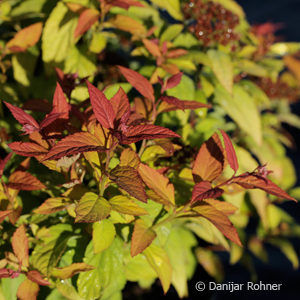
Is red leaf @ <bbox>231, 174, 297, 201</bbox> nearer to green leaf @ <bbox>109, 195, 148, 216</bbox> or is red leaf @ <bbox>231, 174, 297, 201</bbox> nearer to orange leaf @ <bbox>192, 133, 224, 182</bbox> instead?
orange leaf @ <bbox>192, 133, 224, 182</bbox>

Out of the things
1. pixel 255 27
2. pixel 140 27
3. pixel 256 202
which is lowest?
pixel 256 202

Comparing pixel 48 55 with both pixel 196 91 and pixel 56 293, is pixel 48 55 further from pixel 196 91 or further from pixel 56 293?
pixel 56 293

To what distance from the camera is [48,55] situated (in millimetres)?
855

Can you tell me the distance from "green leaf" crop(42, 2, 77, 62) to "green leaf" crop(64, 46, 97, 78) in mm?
19

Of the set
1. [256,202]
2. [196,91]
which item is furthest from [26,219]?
[256,202]

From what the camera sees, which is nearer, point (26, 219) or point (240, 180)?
point (240, 180)

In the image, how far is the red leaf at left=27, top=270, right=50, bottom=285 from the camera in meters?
0.59

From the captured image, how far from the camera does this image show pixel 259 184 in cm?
54

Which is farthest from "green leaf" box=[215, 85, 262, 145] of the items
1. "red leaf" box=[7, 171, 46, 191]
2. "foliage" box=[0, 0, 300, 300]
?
"red leaf" box=[7, 171, 46, 191]

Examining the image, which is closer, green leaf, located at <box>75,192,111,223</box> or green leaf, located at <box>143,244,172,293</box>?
green leaf, located at <box>75,192,111,223</box>

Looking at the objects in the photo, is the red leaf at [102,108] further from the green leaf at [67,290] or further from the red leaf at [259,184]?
the green leaf at [67,290]

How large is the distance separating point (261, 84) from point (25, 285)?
3.62 ft

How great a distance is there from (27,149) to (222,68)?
0.54 metres

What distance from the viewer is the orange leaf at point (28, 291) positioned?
23.2 inches
